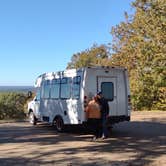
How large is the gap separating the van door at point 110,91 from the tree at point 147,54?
12561mm

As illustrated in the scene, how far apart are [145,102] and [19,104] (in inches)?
409

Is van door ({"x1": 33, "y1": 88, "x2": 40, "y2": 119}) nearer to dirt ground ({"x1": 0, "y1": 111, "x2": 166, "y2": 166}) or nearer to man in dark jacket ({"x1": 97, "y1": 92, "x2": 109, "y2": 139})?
dirt ground ({"x1": 0, "y1": 111, "x2": 166, "y2": 166})

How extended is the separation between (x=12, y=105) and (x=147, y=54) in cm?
1044

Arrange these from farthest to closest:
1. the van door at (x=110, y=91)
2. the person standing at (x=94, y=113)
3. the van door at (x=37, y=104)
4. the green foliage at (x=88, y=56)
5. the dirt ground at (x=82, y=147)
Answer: the green foliage at (x=88, y=56), the van door at (x=37, y=104), the van door at (x=110, y=91), the person standing at (x=94, y=113), the dirt ground at (x=82, y=147)

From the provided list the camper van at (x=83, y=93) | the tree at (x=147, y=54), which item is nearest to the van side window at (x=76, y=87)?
the camper van at (x=83, y=93)

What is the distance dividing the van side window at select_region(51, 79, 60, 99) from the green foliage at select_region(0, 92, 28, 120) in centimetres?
1144

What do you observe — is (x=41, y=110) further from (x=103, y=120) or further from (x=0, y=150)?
(x=0, y=150)

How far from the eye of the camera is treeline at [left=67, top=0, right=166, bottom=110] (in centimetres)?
3073

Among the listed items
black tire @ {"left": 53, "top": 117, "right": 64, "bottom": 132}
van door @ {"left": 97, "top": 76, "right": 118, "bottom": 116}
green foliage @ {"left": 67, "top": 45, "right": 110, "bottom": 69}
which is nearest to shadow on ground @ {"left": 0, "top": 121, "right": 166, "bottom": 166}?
black tire @ {"left": 53, "top": 117, "right": 64, "bottom": 132}

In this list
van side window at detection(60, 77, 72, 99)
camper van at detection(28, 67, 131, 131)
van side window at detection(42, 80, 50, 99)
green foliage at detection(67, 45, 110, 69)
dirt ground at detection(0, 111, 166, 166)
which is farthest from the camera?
green foliage at detection(67, 45, 110, 69)

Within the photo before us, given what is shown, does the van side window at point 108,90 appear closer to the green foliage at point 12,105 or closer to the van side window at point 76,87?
the van side window at point 76,87

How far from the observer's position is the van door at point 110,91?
16984 mm

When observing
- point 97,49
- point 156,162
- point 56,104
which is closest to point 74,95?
point 56,104

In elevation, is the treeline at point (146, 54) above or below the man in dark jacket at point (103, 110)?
above
